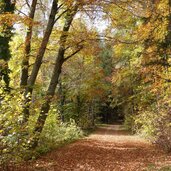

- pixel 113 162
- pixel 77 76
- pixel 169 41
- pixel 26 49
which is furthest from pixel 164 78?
pixel 77 76

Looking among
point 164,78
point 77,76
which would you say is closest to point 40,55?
point 164,78

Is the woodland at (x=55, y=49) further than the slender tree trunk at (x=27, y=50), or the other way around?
the slender tree trunk at (x=27, y=50)

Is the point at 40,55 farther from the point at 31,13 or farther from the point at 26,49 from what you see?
the point at 31,13

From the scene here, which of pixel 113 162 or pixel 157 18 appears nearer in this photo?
pixel 113 162

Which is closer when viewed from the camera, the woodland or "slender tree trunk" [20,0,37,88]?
the woodland

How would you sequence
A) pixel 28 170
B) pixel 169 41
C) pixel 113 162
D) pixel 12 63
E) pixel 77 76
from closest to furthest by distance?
pixel 28 170, pixel 113 162, pixel 169 41, pixel 12 63, pixel 77 76

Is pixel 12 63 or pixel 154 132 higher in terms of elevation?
pixel 12 63

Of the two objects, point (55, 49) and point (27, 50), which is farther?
point (55, 49)

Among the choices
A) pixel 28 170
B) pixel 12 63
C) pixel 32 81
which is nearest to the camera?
pixel 28 170

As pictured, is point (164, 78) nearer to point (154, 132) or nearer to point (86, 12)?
point (154, 132)

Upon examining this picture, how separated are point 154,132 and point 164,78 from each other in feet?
8.77

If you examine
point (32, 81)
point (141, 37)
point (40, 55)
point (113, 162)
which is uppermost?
point (141, 37)

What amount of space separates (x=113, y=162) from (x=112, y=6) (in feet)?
20.2

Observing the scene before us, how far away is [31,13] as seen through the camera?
13.5 metres
